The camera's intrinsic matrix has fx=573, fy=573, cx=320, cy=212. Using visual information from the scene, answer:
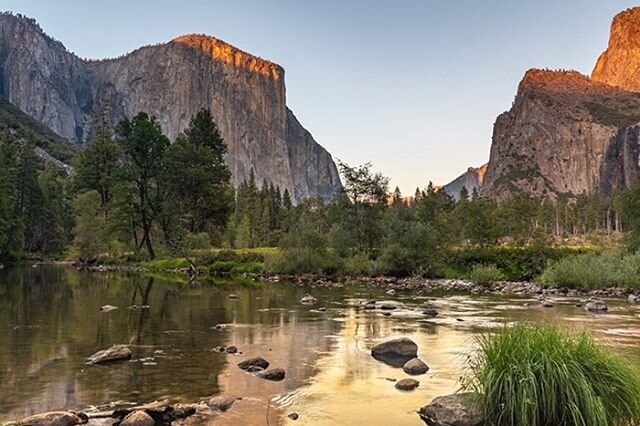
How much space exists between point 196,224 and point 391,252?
1302 inches

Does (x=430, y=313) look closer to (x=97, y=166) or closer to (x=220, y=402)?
(x=220, y=402)

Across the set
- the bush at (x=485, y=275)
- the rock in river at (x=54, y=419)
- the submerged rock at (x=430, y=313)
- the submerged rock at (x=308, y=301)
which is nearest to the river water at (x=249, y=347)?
the submerged rock at (x=308, y=301)

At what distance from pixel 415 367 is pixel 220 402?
553 centimetres

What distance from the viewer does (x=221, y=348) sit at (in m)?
17.4

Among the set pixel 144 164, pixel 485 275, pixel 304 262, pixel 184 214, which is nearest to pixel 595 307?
pixel 485 275

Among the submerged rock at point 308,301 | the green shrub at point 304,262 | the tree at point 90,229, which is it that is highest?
the tree at point 90,229

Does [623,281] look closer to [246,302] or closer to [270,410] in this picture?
[246,302]

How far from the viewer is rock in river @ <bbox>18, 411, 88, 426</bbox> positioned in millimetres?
9656

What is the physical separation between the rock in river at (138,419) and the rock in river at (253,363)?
4797mm

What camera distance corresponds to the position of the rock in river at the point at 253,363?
14859mm

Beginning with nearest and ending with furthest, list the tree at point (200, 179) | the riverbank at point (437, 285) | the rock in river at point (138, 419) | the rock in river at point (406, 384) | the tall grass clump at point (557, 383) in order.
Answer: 1. the tall grass clump at point (557, 383)
2. the rock in river at point (138, 419)
3. the rock in river at point (406, 384)
4. the riverbank at point (437, 285)
5. the tree at point (200, 179)

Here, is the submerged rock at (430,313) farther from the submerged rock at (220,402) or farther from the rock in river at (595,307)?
the submerged rock at (220,402)

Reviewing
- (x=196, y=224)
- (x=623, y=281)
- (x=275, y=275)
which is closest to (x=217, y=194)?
(x=196, y=224)

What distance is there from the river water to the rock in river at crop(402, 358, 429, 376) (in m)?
0.40
